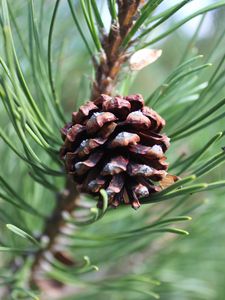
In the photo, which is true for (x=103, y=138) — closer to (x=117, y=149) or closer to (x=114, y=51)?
(x=117, y=149)

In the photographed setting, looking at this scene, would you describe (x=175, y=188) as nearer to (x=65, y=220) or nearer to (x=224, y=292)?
(x=65, y=220)

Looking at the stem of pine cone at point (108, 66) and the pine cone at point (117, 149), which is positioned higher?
the stem of pine cone at point (108, 66)

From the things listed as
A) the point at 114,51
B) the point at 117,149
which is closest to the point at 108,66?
the point at 114,51

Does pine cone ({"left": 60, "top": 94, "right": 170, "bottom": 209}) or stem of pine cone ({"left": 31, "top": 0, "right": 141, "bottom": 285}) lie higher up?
stem of pine cone ({"left": 31, "top": 0, "right": 141, "bottom": 285})

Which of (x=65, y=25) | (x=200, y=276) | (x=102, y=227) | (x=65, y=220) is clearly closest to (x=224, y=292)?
(x=200, y=276)

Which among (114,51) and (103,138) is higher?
(114,51)

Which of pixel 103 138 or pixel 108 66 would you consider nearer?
pixel 103 138
